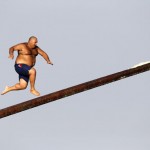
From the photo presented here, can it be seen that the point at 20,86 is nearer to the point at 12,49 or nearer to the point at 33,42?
the point at 12,49

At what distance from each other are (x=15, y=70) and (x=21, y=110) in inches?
209

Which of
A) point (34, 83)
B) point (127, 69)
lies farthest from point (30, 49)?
point (127, 69)

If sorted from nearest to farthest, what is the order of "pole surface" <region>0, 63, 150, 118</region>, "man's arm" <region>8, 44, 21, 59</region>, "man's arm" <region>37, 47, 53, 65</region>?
1. "pole surface" <region>0, 63, 150, 118</region>
2. "man's arm" <region>8, 44, 21, 59</region>
3. "man's arm" <region>37, 47, 53, 65</region>

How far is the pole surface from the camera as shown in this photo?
3624 millimetres

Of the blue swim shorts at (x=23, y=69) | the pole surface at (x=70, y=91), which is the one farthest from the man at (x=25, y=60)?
the pole surface at (x=70, y=91)

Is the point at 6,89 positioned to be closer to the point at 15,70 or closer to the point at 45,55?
the point at 15,70

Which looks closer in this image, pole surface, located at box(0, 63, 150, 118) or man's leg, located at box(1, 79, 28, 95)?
pole surface, located at box(0, 63, 150, 118)

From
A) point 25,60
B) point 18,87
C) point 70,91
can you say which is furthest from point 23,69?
point 70,91

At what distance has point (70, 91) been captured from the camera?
150 inches

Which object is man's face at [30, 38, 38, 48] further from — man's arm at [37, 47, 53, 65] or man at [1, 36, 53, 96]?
man's arm at [37, 47, 53, 65]

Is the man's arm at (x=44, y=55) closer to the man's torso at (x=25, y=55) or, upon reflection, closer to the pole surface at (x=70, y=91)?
the man's torso at (x=25, y=55)

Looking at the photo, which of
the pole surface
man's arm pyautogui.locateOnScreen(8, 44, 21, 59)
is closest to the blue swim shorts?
man's arm pyautogui.locateOnScreen(8, 44, 21, 59)

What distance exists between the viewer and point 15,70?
29.0 ft

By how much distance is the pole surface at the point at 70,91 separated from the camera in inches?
143
